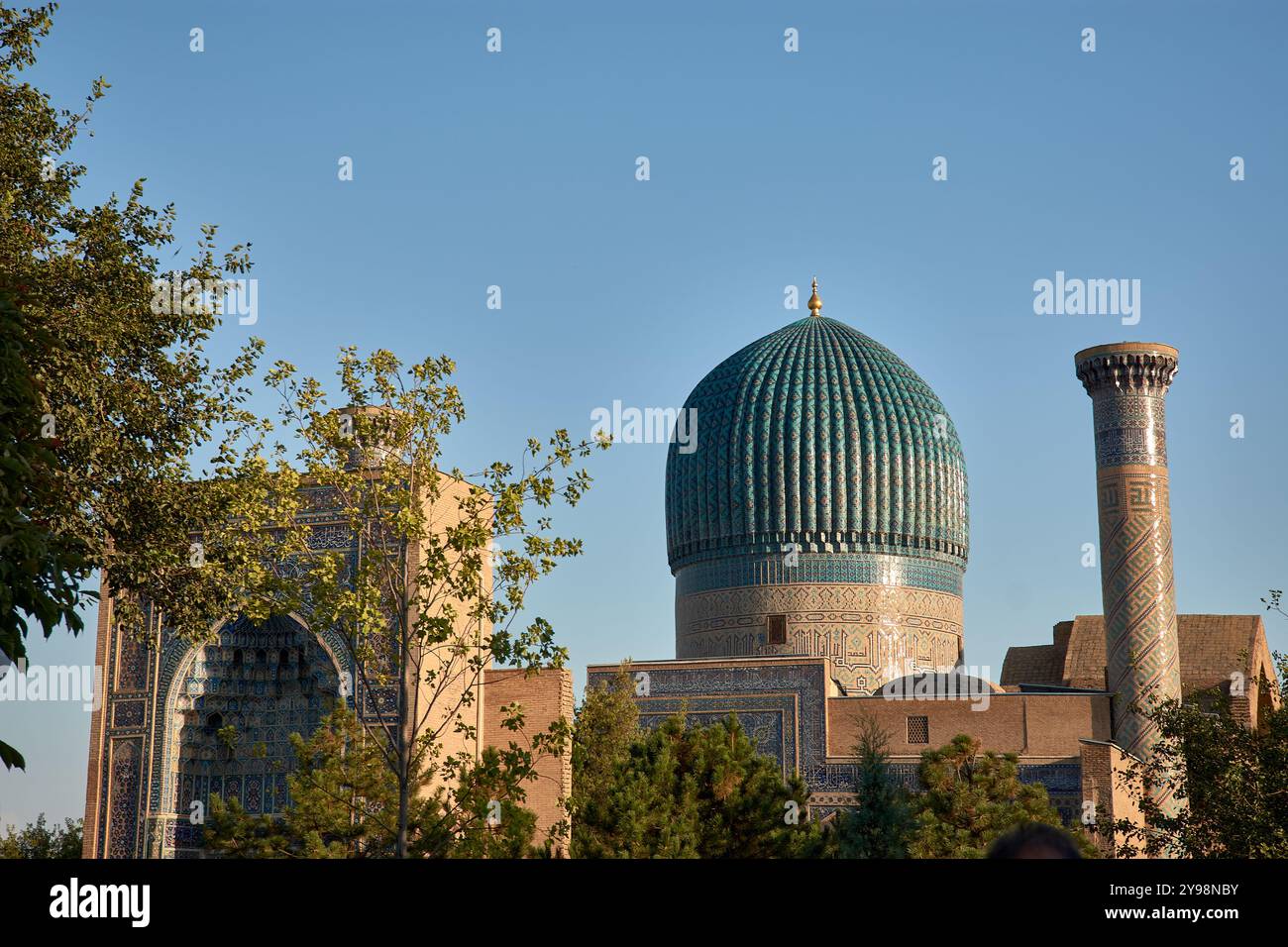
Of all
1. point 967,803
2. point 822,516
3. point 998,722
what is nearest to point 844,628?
point 822,516

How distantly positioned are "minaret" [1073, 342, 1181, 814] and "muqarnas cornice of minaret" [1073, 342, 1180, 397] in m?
0.02

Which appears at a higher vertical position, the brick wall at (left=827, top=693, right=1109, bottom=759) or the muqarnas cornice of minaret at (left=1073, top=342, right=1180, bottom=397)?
the muqarnas cornice of minaret at (left=1073, top=342, right=1180, bottom=397)

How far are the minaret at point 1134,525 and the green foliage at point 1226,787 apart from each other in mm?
10978

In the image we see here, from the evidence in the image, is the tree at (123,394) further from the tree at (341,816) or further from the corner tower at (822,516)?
the corner tower at (822,516)

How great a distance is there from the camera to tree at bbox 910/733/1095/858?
16.0 metres

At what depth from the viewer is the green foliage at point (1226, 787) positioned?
998 centimetres

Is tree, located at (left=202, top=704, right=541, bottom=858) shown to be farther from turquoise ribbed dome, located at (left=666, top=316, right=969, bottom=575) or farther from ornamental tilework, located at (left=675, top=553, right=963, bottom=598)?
turquoise ribbed dome, located at (left=666, top=316, right=969, bottom=575)

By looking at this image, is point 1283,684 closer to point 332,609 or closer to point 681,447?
point 332,609

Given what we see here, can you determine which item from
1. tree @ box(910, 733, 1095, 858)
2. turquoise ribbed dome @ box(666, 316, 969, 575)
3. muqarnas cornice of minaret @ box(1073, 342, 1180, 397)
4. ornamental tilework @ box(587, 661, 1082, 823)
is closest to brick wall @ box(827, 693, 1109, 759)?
ornamental tilework @ box(587, 661, 1082, 823)

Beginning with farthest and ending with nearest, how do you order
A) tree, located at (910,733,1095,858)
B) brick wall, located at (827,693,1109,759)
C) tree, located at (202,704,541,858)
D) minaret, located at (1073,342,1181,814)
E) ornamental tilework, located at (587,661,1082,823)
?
minaret, located at (1073,342,1181,814) < brick wall, located at (827,693,1109,759) < ornamental tilework, located at (587,661,1082,823) < tree, located at (910,733,1095,858) < tree, located at (202,704,541,858)

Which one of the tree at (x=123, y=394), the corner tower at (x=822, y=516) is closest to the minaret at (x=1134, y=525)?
the corner tower at (x=822, y=516)
